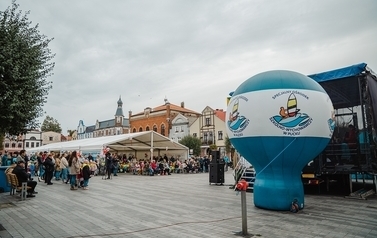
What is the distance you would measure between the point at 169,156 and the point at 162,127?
25898 millimetres

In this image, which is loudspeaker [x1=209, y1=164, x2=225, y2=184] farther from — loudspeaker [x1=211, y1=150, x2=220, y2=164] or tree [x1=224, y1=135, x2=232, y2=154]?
tree [x1=224, y1=135, x2=232, y2=154]

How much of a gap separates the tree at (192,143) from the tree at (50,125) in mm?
61733

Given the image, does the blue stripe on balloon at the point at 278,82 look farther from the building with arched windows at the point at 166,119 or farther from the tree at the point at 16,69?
the building with arched windows at the point at 166,119

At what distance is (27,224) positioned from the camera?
6.51 meters

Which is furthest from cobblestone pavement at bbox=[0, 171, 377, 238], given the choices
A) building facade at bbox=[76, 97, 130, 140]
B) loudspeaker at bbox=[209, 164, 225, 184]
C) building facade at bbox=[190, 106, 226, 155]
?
building facade at bbox=[76, 97, 130, 140]

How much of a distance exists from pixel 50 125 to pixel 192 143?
64048mm

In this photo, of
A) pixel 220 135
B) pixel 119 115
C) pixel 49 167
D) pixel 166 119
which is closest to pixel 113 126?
pixel 119 115

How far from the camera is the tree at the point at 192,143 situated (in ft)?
159

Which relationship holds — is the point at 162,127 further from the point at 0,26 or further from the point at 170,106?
the point at 0,26

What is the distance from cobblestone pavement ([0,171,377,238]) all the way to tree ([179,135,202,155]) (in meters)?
38.3

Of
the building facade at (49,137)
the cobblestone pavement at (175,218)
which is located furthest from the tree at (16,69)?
the building facade at (49,137)

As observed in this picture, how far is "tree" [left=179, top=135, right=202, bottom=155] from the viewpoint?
4856 cm

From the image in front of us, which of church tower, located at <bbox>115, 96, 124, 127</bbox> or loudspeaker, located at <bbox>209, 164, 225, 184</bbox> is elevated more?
church tower, located at <bbox>115, 96, 124, 127</bbox>

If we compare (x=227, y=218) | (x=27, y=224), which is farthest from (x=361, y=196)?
(x=27, y=224)
